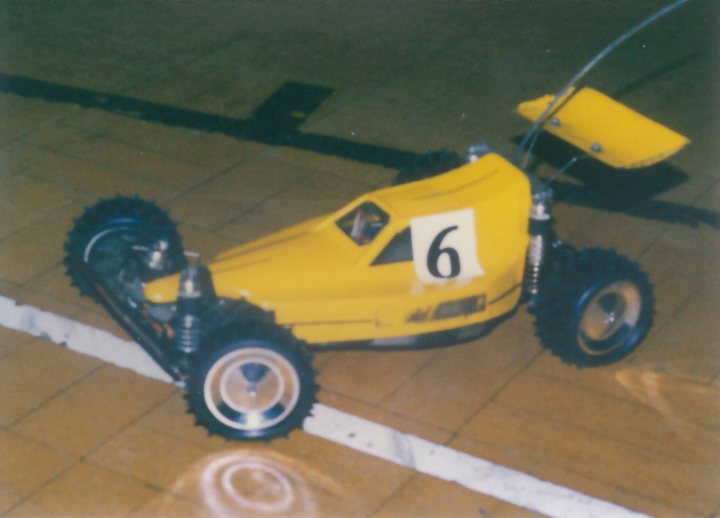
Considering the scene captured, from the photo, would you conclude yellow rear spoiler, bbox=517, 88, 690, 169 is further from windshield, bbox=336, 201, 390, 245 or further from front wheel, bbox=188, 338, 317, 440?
front wheel, bbox=188, 338, 317, 440

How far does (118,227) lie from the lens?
27.1ft

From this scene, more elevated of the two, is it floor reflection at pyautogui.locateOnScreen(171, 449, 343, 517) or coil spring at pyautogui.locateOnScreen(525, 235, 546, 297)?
coil spring at pyautogui.locateOnScreen(525, 235, 546, 297)

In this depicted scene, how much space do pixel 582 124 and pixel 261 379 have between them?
304 centimetres

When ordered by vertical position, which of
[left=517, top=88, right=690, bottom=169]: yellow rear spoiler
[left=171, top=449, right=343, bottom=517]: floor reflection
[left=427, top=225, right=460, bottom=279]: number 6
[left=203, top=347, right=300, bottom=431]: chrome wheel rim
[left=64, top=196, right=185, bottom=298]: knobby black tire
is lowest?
[left=171, top=449, right=343, bottom=517]: floor reflection

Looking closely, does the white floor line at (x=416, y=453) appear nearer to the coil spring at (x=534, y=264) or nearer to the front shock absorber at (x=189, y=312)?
the front shock absorber at (x=189, y=312)

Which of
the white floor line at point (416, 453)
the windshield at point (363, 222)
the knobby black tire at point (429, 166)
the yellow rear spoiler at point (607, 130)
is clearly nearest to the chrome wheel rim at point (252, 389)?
the white floor line at point (416, 453)

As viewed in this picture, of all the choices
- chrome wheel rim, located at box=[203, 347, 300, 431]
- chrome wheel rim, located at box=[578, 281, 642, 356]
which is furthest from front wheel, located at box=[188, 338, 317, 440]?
chrome wheel rim, located at box=[578, 281, 642, 356]

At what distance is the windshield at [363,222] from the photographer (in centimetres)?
780

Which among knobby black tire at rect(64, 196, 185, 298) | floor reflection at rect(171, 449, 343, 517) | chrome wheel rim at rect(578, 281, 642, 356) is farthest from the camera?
knobby black tire at rect(64, 196, 185, 298)

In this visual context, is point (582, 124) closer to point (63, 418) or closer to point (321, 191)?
point (321, 191)

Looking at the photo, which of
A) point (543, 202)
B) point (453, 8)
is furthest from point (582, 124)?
point (453, 8)

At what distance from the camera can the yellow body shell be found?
7.49 m

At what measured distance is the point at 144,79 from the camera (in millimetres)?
A: 13156

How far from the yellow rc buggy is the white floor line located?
47 cm
